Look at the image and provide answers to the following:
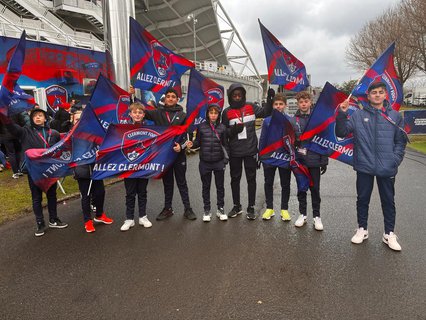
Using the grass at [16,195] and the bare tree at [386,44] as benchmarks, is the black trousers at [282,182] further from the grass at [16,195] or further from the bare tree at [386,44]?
the bare tree at [386,44]

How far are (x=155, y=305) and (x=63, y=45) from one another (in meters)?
17.1

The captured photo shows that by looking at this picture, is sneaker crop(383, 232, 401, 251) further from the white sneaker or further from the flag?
the white sneaker

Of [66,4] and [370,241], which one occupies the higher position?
[66,4]

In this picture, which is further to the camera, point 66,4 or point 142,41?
point 66,4

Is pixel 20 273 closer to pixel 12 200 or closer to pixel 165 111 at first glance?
pixel 165 111

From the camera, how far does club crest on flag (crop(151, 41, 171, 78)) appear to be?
18.1 feet

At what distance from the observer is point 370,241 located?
4.03 m

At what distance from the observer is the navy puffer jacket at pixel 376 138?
12.3 ft

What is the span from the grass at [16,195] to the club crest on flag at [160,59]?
3.20m

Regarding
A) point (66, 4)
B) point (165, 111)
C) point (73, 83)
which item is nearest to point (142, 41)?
point (165, 111)

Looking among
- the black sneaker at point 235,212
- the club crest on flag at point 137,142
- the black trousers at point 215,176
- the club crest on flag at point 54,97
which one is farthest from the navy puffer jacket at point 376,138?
the club crest on flag at point 54,97

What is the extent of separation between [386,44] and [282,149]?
84.9ft

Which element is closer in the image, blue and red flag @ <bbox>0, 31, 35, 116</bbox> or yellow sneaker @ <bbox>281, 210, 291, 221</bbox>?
blue and red flag @ <bbox>0, 31, 35, 116</bbox>

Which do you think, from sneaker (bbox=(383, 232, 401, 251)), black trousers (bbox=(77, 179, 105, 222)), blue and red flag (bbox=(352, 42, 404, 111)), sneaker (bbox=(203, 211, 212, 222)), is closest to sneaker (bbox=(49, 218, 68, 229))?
black trousers (bbox=(77, 179, 105, 222))
